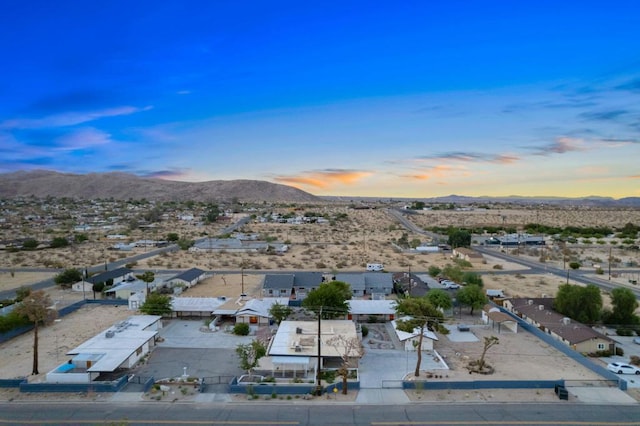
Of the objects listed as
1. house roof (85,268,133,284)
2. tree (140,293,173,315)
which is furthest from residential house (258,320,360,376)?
house roof (85,268,133,284)

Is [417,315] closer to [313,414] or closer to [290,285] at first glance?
[313,414]

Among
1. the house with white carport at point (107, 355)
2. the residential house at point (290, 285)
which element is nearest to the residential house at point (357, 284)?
the residential house at point (290, 285)

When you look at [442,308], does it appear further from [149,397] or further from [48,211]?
[48,211]

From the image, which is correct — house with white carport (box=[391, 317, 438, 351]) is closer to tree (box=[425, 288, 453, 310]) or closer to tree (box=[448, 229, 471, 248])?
tree (box=[425, 288, 453, 310])

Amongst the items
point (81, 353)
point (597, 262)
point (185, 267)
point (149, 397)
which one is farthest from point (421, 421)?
point (597, 262)

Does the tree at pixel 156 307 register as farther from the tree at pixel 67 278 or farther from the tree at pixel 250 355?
the tree at pixel 67 278
